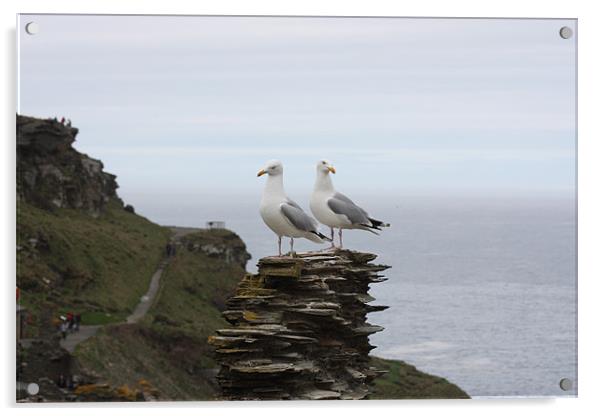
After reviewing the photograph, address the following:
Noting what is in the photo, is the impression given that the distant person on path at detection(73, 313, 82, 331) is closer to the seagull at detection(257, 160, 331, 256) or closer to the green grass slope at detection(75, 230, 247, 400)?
the green grass slope at detection(75, 230, 247, 400)

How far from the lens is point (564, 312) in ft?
59.3

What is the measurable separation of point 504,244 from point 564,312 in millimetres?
1784

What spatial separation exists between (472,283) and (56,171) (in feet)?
42.2

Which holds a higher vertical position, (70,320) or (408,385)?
(70,320)

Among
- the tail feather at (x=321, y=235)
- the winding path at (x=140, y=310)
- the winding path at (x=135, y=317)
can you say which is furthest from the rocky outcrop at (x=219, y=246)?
the tail feather at (x=321, y=235)

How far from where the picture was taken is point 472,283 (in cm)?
2008

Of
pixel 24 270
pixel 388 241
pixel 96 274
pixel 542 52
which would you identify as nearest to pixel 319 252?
pixel 388 241

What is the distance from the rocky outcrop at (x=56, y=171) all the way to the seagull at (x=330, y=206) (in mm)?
3733

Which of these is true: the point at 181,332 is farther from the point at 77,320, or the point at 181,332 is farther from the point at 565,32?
the point at 565,32

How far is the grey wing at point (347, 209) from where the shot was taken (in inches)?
648

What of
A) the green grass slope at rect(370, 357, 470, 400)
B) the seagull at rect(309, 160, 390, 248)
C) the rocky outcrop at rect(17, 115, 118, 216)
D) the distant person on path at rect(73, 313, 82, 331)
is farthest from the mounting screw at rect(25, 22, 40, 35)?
the distant person on path at rect(73, 313, 82, 331)

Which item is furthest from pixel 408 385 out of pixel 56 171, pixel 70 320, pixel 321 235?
pixel 56 171

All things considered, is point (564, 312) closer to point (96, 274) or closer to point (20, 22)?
point (20, 22)

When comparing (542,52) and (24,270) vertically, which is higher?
(542,52)
